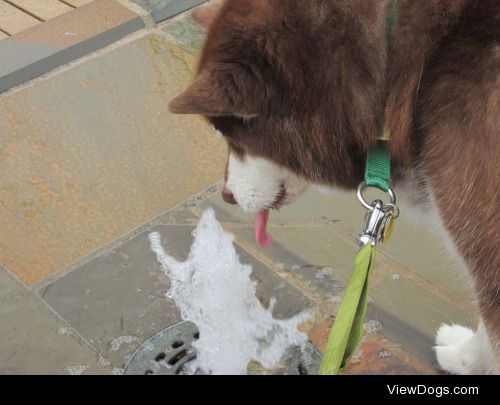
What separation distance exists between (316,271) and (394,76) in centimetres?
111

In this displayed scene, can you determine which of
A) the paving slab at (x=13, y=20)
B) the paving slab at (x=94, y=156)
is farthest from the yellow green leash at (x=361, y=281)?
the paving slab at (x=13, y=20)

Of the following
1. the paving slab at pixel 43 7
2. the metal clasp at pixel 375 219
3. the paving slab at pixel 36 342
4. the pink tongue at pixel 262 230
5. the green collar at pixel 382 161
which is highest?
the green collar at pixel 382 161

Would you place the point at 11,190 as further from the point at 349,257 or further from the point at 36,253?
the point at 349,257

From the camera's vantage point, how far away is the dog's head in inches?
73.2

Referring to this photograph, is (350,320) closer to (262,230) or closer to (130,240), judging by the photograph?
(262,230)

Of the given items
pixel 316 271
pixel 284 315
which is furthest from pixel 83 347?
pixel 316 271

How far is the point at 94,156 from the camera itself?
10.8 feet

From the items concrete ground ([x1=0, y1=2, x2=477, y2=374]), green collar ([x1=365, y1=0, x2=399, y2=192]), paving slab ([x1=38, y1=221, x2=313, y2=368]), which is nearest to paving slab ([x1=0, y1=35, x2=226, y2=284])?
concrete ground ([x1=0, y1=2, x2=477, y2=374])

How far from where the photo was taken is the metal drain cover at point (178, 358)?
8.12ft

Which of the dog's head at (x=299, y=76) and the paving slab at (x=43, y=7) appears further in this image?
the paving slab at (x=43, y=7)

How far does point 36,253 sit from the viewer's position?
2.91 m

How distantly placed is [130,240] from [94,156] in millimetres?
536

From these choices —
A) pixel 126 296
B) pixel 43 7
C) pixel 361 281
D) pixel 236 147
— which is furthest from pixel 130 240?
pixel 43 7

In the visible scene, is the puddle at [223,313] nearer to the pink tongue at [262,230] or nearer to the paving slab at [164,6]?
the pink tongue at [262,230]
